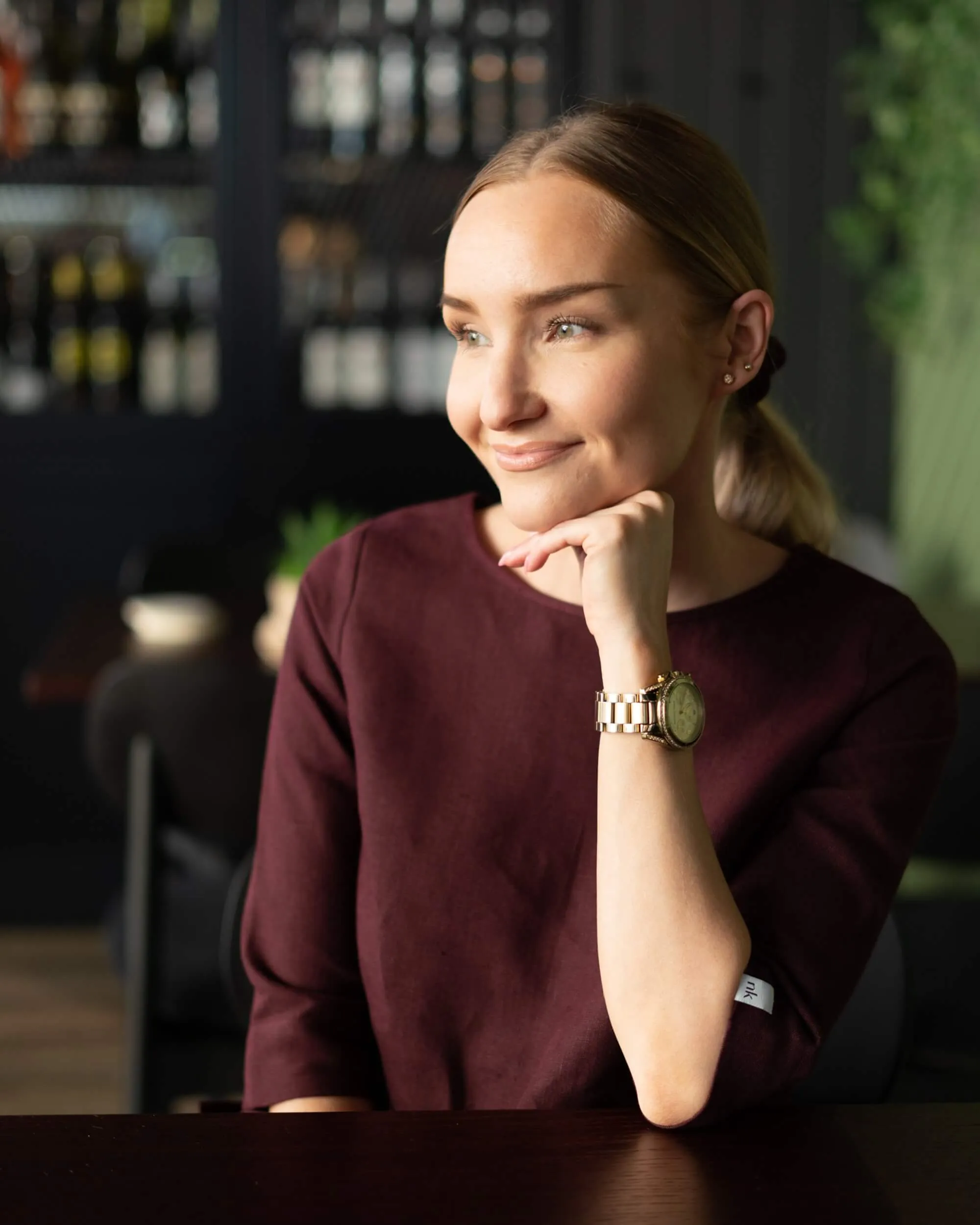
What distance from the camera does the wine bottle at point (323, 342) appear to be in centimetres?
364

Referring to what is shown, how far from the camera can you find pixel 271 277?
11.5ft

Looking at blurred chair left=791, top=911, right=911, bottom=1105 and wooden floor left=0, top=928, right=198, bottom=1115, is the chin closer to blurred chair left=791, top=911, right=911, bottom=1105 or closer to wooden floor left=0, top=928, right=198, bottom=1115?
blurred chair left=791, top=911, right=911, bottom=1105

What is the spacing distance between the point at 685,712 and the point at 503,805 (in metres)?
0.18

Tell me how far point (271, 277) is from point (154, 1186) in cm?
300

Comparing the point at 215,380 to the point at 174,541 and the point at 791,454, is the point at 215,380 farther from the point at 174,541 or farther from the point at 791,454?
the point at 791,454

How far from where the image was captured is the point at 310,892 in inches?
42.4

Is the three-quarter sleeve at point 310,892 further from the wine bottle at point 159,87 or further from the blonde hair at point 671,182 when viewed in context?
the wine bottle at point 159,87

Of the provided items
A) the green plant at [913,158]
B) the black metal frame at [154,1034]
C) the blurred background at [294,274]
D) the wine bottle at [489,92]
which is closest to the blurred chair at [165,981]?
the black metal frame at [154,1034]

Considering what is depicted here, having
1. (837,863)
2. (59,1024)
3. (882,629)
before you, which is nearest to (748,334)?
(882,629)

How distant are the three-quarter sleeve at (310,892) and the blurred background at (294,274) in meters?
2.01

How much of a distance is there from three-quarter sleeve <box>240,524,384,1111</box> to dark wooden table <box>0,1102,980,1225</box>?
25cm

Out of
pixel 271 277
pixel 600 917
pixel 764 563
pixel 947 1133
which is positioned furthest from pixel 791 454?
pixel 271 277

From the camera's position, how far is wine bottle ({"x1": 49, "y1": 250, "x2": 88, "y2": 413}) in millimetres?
3605

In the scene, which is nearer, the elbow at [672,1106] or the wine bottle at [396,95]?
the elbow at [672,1106]
